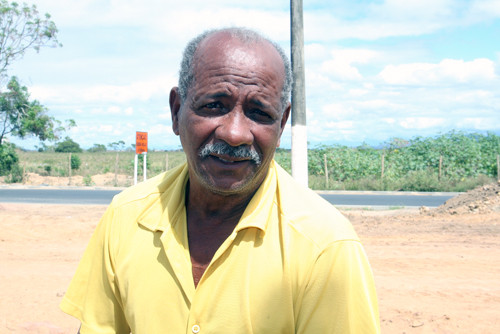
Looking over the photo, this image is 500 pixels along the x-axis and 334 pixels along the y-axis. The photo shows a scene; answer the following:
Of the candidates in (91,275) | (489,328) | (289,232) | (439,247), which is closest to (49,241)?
(439,247)

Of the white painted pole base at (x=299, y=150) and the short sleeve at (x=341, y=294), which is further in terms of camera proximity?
the white painted pole base at (x=299, y=150)

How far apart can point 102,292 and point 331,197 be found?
16.9 meters

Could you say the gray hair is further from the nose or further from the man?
the nose

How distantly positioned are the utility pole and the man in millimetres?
6791

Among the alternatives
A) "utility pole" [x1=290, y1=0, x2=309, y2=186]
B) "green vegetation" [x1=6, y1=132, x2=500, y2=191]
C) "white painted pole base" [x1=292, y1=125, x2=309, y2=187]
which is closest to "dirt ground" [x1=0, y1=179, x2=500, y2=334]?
"white painted pole base" [x1=292, y1=125, x2=309, y2=187]

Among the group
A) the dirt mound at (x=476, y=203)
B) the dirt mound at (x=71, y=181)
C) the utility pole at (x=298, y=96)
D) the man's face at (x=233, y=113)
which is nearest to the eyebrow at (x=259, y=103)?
the man's face at (x=233, y=113)

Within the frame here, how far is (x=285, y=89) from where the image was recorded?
188cm

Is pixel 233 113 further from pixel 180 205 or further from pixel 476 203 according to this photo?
pixel 476 203

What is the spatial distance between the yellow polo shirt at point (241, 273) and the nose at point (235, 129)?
179 millimetres

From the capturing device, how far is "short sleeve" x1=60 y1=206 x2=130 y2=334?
1.85 m

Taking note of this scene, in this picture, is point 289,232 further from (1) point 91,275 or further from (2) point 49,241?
(2) point 49,241

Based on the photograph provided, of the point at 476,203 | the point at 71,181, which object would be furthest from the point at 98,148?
the point at 476,203

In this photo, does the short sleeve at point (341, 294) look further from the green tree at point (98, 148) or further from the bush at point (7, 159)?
the green tree at point (98, 148)

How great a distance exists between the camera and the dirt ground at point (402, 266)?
15.9 ft
